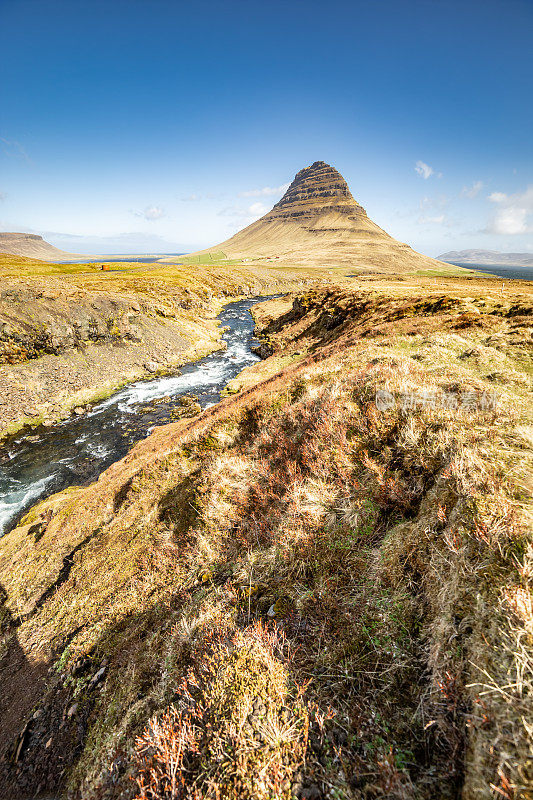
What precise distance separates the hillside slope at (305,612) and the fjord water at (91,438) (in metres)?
8.28

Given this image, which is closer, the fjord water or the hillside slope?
the hillside slope

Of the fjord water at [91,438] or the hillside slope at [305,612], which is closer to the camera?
the hillside slope at [305,612]

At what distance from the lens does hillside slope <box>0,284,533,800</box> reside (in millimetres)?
3510

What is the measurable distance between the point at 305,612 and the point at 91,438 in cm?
2469

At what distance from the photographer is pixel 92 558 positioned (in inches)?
417

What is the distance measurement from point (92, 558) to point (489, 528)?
1187 cm

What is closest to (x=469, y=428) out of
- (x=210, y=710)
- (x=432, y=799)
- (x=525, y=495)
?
(x=525, y=495)

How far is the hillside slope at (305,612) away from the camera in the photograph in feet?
11.5

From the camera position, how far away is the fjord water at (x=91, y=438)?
64.1ft

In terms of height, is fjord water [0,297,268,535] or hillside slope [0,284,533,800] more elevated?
hillside slope [0,284,533,800]

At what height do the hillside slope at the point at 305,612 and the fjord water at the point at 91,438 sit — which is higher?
the hillside slope at the point at 305,612

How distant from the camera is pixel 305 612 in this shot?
5480mm

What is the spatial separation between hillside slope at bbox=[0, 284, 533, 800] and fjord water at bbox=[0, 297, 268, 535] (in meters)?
8.28

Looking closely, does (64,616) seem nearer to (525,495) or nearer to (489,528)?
(489,528)
